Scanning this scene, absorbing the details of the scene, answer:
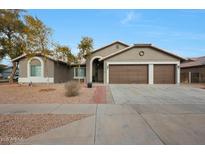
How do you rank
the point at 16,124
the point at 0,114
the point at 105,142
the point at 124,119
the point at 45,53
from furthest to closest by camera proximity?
the point at 45,53, the point at 0,114, the point at 124,119, the point at 16,124, the point at 105,142

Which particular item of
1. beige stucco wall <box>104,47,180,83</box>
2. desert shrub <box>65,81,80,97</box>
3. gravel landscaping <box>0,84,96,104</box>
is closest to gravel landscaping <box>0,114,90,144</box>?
gravel landscaping <box>0,84,96,104</box>

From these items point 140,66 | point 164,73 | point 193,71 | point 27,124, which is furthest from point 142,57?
point 27,124

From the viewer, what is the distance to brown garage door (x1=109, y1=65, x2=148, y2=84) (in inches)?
1110

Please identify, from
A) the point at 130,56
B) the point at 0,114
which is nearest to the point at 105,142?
the point at 0,114

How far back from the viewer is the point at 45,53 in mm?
22375

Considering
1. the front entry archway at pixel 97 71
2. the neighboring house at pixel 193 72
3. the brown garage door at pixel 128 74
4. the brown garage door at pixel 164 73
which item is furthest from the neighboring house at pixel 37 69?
the neighboring house at pixel 193 72

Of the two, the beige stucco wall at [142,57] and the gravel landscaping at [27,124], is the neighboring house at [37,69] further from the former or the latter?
the gravel landscaping at [27,124]

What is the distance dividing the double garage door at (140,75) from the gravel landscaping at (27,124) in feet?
65.6

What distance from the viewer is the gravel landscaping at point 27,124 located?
19.8 ft

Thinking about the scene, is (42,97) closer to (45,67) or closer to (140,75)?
(45,67)

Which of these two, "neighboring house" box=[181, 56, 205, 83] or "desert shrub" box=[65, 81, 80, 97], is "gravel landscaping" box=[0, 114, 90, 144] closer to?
"desert shrub" box=[65, 81, 80, 97]

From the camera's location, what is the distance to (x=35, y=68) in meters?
30.0
